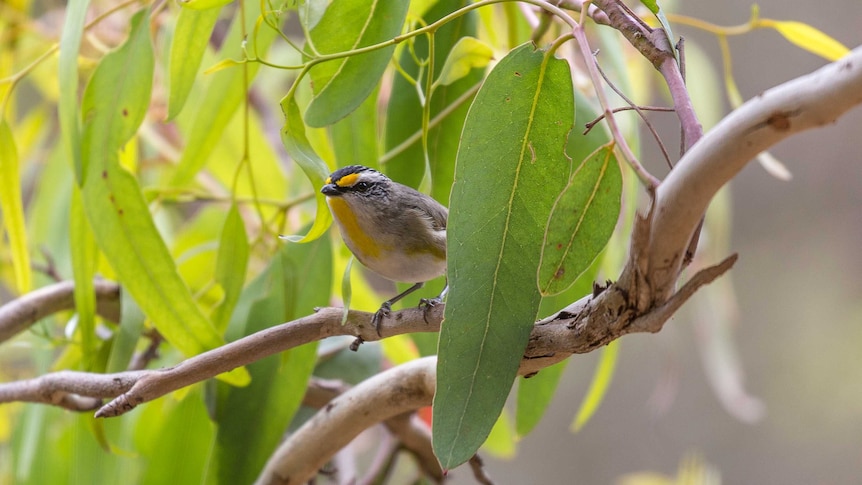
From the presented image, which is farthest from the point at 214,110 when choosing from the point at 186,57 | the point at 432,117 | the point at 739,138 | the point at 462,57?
the point at 739,138

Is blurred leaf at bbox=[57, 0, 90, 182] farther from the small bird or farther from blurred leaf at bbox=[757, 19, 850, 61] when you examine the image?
blurred leaf at bbox=[757, 19, 850, 61]

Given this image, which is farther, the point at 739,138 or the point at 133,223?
the point at 133,223

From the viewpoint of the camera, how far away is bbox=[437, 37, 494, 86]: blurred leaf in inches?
39.2

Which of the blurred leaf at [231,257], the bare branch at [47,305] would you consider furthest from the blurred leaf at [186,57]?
the bare branch at [47,305]

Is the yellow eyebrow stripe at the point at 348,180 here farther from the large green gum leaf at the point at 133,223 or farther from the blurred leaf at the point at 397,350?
the blurred leaf at the point at 397,350

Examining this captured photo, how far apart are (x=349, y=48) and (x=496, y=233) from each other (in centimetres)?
33

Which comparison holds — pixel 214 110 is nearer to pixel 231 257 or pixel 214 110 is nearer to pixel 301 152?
pixel 231 257

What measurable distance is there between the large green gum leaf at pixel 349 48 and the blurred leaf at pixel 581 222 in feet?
1.13

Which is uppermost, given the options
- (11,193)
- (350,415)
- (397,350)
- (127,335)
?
(11,193)

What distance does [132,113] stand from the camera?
125 centimetres

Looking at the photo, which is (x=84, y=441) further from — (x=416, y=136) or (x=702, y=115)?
(x=702, y=115)

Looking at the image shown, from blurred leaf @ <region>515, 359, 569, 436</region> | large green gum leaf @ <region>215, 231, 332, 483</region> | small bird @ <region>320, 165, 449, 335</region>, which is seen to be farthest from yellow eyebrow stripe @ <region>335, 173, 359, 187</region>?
blurred leaf @ <region>515, 359, 569, 436</region>

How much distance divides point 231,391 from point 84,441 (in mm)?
466

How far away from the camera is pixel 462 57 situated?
1004mm
